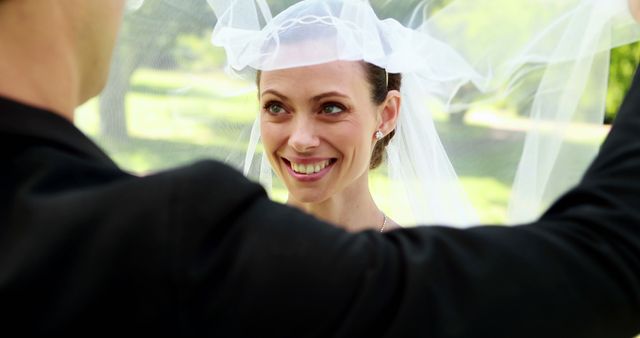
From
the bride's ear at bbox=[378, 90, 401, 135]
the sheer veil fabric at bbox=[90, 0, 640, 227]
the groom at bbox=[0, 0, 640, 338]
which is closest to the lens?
the groom at bbox=[0, 0, 640, 338]

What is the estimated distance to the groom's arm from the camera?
0.95m

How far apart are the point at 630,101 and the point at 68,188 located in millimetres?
815

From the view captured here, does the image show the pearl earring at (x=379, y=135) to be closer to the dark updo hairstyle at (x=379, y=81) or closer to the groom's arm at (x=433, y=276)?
the dark updo hairstyle at (x=379, y=81)

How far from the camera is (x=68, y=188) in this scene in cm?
101

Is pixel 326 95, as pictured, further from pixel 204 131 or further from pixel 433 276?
pixel 433 276

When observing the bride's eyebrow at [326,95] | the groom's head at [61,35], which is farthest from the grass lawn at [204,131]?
the groom's head at [61,35]

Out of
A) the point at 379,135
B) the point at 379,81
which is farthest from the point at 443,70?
the point at 379,135

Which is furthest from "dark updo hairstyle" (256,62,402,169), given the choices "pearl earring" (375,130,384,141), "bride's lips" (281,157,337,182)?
"bride's lips" (281,157,337,182)

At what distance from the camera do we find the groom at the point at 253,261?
94 centimetres

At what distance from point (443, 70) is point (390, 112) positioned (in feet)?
2.05

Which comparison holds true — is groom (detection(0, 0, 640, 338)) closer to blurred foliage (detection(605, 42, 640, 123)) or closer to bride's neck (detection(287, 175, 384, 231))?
blurred foliage (detection(605, 42, 640, 123))

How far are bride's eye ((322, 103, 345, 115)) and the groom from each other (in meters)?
1.73

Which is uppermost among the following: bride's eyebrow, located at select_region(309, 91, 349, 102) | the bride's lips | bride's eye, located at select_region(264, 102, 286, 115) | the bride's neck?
bride's eyebrow, located at select_region(309, 91, 349, 102)

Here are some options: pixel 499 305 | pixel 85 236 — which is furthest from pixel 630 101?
pixel 85 236
